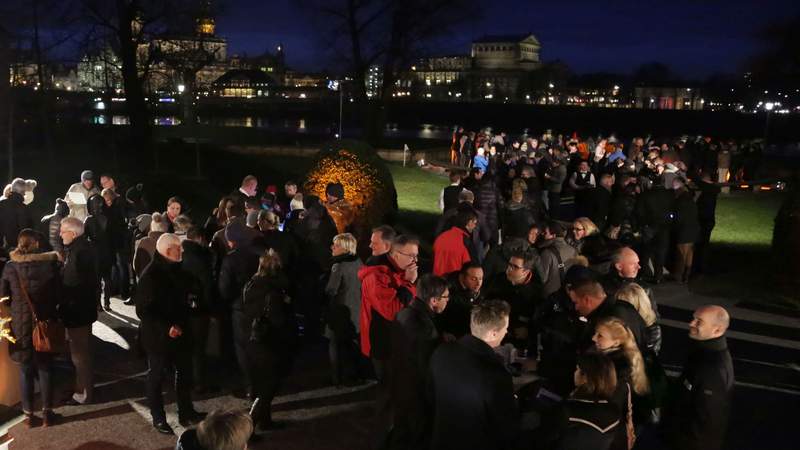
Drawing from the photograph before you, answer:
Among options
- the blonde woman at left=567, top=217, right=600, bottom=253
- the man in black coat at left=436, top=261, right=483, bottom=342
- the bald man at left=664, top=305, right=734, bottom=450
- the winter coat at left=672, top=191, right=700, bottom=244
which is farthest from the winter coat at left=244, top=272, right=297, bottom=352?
the winter coat at left=672, top=191, right=700, bottom=244

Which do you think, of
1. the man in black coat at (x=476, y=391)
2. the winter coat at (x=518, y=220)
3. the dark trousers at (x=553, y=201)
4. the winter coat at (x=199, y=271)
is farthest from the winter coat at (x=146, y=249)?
the dark trousers at (x=553, y=201)

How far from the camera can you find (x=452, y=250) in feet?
25.9

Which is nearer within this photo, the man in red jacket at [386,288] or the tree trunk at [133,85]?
the man in red jacket at [386,288]

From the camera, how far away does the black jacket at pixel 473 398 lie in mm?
3805

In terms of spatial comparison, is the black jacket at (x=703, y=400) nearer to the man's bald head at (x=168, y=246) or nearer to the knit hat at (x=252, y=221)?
the man's bald head at (x=168, y=246)

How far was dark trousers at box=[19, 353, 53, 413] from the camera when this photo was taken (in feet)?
19.6

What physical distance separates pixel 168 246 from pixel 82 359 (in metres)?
1.68

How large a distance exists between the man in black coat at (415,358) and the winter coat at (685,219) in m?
7.18

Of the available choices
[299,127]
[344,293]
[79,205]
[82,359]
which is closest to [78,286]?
[82,359]

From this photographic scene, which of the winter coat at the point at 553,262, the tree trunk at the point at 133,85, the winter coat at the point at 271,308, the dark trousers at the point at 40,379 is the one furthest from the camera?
the tree trunk at the point at 133,85

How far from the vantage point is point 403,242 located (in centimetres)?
584

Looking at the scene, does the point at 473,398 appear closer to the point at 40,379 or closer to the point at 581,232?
the point at 40,379

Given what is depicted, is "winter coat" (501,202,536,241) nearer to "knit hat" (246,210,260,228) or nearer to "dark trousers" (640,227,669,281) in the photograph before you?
"dark trousers" (640,227,669,281)

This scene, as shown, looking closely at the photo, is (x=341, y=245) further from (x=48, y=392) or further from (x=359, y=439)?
(x=48, y=392)
